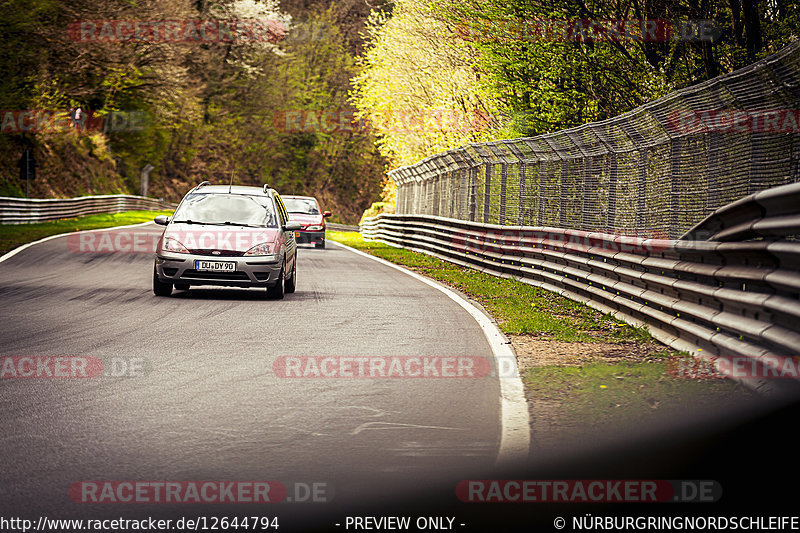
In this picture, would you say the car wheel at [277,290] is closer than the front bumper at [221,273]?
No

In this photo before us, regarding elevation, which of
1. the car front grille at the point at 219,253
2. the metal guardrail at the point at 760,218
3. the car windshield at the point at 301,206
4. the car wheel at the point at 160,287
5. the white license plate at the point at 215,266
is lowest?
the car wheel at the point at 160,287

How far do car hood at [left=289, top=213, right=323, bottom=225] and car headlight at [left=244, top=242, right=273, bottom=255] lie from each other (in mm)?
16097

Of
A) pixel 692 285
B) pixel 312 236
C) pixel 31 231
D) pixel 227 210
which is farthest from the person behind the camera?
pixel 31 231

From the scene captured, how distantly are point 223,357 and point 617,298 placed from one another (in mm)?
4975

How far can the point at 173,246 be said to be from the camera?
1388 cm

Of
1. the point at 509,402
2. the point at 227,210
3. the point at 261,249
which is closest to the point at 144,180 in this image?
the point at 227,210

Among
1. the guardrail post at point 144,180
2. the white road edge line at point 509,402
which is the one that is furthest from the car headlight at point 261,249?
the guardrail post at point 144,180

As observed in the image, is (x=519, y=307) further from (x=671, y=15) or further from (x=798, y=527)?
(x=671, y=15)

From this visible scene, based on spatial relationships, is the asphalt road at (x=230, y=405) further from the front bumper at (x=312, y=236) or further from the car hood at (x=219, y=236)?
the front bumper at (x=312, y=236)

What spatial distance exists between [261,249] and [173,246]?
1.21m

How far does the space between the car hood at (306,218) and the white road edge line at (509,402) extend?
1823cm

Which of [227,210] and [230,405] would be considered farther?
[227,210]

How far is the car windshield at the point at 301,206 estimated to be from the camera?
31.2 m

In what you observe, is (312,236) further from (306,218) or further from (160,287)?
(160,287)
